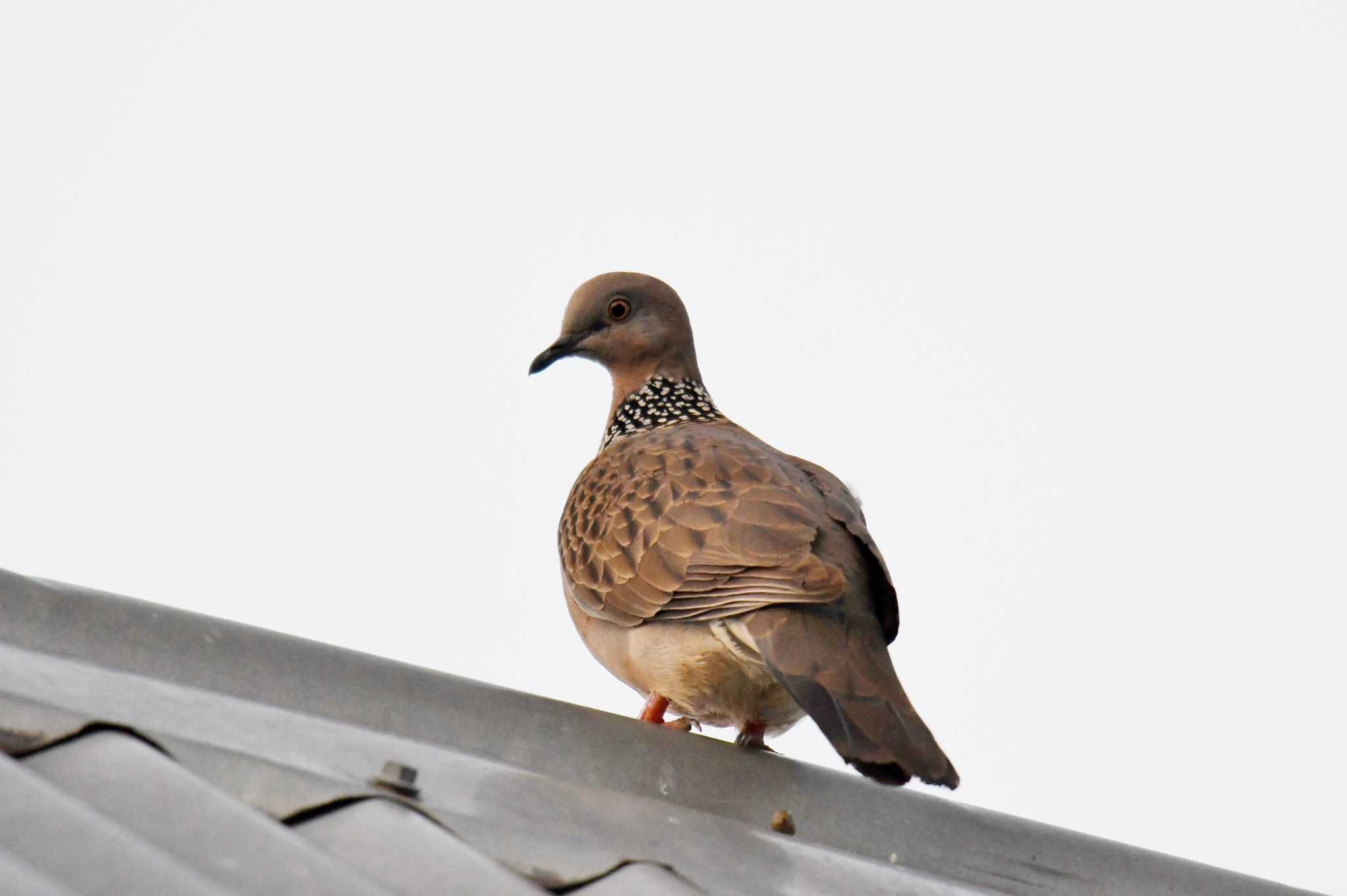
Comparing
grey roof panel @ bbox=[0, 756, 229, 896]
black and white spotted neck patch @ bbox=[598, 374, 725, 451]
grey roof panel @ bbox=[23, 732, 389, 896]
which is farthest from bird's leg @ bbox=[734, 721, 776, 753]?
grey roof panel @ bbox=[0, 756, 229, 896]

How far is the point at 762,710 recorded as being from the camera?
13.6ft

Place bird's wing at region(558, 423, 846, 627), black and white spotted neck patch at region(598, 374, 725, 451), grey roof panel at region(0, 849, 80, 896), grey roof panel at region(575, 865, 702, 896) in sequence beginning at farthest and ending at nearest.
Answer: black and white spotted neck patch at region(598, 374, 725, 451) → bird's wing at region(558, 423, 846, 627) → grey roof panel at region(575, 865, 702, 896) → grey roof panel at region(0, 849, 80, 896)

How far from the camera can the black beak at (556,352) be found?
5.89m

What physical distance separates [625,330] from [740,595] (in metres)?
2.21

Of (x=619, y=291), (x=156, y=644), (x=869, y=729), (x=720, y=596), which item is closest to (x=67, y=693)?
(x=156, y=644)

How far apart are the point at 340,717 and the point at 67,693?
432mm

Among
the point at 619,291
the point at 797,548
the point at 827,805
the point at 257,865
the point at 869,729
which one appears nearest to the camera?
the point at 257,865

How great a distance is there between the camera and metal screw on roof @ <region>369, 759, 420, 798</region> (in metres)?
2.50

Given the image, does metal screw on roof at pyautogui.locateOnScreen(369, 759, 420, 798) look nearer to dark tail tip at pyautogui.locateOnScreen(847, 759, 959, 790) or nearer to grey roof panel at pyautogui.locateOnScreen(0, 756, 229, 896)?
grey roof panel at pyautogui.locateOnScreen(0, 756, 229, 896)

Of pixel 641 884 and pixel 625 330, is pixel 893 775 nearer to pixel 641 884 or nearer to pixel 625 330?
pixel 641 884

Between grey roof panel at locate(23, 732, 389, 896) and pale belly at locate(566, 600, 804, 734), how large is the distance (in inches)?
73.4

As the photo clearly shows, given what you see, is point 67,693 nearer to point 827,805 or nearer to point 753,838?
point 753,838

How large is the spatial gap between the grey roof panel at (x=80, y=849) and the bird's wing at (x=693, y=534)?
2043mm

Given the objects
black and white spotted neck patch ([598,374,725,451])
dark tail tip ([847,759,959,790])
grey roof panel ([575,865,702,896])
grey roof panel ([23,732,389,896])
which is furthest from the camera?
black and white spotted neck patch ([598,374,725,451])
